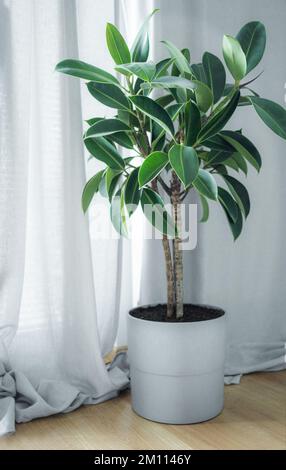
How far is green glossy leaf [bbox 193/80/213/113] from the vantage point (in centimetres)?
125

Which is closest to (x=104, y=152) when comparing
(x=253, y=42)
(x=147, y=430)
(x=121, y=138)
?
(x=121, y=138)

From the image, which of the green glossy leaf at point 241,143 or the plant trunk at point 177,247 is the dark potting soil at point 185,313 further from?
the green glossy leaf at point 241,143

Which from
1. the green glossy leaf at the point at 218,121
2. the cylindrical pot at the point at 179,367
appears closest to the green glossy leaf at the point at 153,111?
the green glossy leaf at the point at 218,121

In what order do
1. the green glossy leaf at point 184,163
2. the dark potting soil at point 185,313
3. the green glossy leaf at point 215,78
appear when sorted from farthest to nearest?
1. the dark potting soil at point 185,313
2. the green glossy leaf at point 215,78
3. the green glossy leaf at point 184,163

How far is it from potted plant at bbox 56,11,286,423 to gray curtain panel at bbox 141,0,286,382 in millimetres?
414

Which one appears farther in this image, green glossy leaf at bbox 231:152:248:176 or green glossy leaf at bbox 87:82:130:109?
green glossy leaf at bbox 231:152:248:176

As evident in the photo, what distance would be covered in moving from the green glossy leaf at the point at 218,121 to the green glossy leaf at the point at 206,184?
127 mm

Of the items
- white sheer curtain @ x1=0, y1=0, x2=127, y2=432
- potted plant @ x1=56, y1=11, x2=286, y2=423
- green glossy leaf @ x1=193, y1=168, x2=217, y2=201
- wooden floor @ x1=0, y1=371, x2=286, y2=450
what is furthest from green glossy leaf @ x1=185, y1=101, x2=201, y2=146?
wooden floor @ x1=0, y1=371, x2=286, y2=450

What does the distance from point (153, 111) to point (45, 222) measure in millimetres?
580

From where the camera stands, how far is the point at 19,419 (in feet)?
4.62

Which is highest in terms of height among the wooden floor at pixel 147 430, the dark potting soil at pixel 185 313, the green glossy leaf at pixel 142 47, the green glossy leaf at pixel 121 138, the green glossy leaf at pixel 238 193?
the green glossy leaf at pixel 142 47

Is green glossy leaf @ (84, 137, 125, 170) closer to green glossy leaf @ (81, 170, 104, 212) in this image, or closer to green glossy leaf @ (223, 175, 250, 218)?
green glossy leaf @ (81, 170, 104, 212)

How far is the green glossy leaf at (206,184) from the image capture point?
1.19 meters

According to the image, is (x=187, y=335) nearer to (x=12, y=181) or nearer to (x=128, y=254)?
(x=128, y=254)
